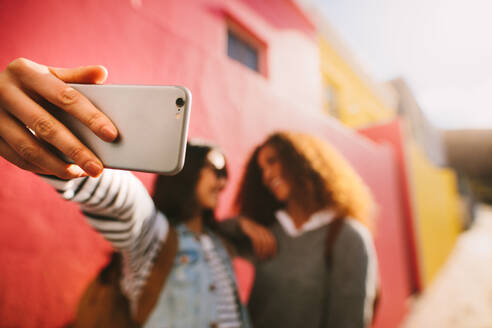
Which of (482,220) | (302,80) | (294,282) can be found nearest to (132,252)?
(294,282)

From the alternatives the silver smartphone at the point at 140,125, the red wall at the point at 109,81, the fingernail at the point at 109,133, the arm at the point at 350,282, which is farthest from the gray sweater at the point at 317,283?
the fingernail at the point at 109,133

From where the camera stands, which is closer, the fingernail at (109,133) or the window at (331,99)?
the fingernail at (109,133)

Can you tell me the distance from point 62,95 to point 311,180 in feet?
Answer: 3.87

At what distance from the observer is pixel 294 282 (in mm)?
1249

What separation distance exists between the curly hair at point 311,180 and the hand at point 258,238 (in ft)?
0.91

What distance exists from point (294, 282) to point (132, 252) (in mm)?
868

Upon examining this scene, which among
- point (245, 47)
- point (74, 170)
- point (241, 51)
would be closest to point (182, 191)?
point (74, 170)

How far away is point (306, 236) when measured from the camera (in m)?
1.33

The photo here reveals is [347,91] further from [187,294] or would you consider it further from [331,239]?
[187,294]

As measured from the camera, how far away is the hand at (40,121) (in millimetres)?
403

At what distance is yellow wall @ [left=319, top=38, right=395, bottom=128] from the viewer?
5148mm

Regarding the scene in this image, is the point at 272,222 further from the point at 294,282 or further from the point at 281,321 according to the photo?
the point at 281,321

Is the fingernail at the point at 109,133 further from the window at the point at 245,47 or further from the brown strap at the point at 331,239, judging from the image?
the window at the point at 245,47

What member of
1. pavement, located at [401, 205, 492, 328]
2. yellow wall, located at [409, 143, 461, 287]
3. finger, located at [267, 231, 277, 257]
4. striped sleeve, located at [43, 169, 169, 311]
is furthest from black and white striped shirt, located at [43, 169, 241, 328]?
yellow wall, located at [409, 143, 461, 287]
